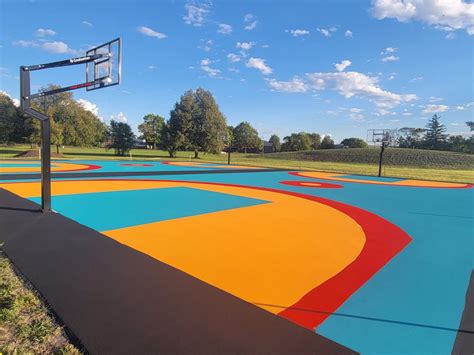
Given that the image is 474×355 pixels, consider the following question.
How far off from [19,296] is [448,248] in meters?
6.67

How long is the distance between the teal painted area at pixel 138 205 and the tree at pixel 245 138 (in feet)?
293

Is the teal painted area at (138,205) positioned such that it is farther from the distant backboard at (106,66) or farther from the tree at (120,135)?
the tree at (120,135)

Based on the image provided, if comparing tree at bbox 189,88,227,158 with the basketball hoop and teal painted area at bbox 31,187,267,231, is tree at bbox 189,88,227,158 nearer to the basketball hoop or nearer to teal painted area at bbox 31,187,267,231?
teal painted area at bbox 31,187,267,231

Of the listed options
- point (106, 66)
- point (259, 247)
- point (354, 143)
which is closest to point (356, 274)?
point (259, 247)

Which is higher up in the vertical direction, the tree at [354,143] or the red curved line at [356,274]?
the tree at [354,143]

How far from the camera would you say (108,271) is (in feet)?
12.5

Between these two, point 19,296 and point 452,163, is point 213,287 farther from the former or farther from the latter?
point 452,163

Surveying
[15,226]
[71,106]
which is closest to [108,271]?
[15,226]

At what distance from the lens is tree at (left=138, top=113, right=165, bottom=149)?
2674 inches

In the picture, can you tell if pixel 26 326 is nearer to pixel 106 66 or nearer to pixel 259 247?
pixel 259 247

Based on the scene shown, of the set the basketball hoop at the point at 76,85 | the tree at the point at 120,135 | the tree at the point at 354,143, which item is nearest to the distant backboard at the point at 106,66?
the basketball hoop at the point at 76,85

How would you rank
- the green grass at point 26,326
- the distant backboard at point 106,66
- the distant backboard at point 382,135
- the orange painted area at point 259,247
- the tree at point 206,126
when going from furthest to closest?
the tree at point 206,126, the distant backboard at point 382,135, the distant backboard at point 106,66, the orange painted area at point 259,247, the green grass at point 26,326

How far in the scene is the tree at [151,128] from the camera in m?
67.9

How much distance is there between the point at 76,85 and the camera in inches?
331
